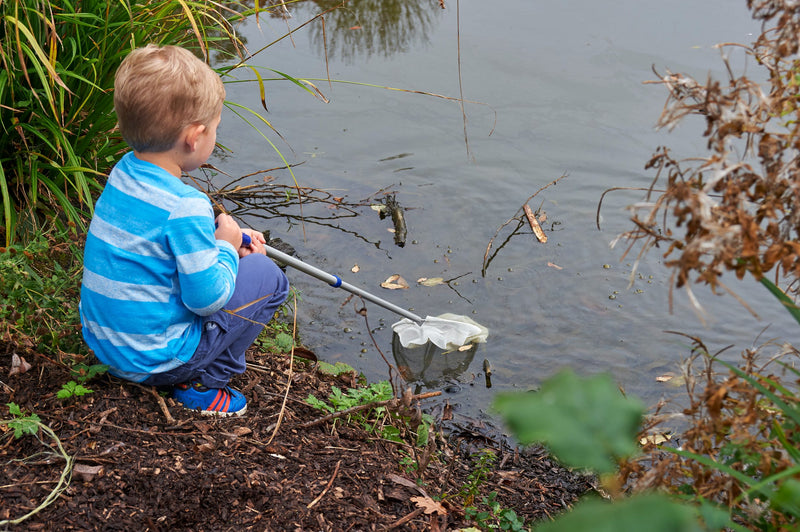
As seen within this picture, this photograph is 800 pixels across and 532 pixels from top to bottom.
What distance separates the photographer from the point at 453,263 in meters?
4.88

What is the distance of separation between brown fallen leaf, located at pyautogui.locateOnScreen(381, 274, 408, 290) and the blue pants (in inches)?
61.9

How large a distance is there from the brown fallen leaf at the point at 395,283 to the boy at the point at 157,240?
78.1 inches

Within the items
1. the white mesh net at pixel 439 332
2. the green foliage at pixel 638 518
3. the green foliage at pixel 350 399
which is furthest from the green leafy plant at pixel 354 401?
the green foliage at pixel 638 518

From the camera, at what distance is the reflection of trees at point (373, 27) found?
7.60 m

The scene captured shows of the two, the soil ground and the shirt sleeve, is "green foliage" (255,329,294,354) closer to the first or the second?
the soil ground

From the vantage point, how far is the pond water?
4.32 meters

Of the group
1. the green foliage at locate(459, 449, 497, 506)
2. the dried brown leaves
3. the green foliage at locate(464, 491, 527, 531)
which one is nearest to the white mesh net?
the green foliage at locate(459, 449, 497, 506)

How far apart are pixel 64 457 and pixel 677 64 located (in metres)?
6.52

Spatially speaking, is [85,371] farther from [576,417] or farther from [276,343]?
[576,417]

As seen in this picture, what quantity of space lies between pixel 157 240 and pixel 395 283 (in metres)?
2.37

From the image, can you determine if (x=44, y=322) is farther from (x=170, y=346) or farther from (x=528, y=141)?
(x=528, y=141)

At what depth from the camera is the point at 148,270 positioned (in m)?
2.53

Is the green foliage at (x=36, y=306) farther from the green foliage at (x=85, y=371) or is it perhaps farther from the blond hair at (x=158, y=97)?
the blond hair at (x=158, y=97)

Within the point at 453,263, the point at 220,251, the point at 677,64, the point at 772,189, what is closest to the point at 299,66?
the point at 453,263
